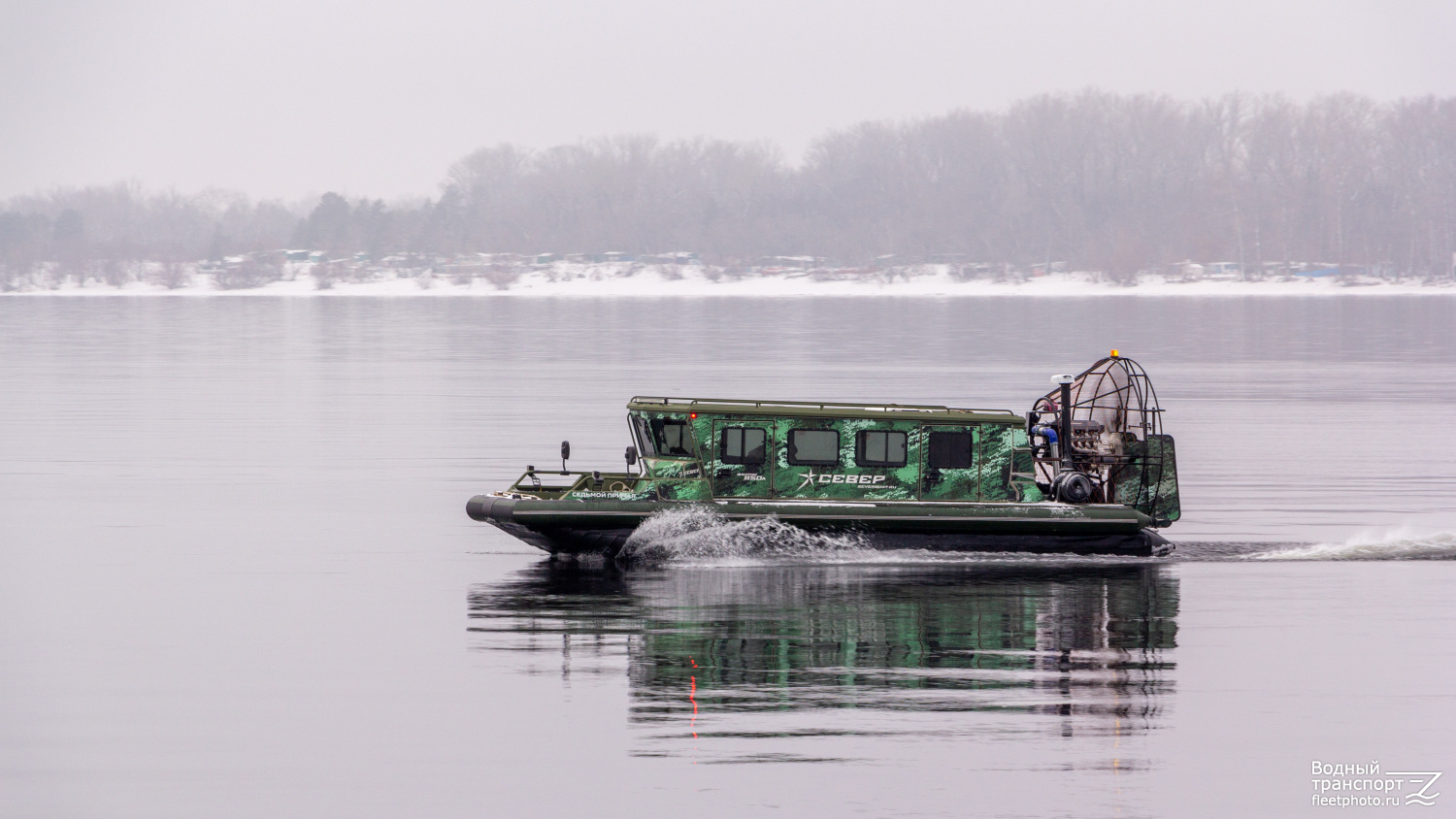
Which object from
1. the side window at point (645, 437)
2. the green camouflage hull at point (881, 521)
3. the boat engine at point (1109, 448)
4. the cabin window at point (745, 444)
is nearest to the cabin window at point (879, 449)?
the green camouflage hull at point (881, 521)

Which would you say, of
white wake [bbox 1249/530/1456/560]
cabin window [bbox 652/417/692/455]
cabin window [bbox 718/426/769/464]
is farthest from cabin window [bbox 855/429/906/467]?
white wake [bbox 1249/530/1456/560]

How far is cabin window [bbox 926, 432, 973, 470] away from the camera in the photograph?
2781 centimetres

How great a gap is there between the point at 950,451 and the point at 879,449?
105 centimetres

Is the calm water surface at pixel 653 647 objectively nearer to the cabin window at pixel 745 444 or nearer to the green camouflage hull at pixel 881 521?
the green camouflage hull at pixel 881 521

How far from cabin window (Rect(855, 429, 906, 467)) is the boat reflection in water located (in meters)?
1.69

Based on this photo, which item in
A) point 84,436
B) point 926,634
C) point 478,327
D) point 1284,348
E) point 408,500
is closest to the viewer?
point 926,634

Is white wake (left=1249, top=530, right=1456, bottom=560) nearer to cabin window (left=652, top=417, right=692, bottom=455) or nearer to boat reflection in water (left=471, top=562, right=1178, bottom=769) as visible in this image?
boat reflection in water (left=471, top=562, right=1178, bottom=769)

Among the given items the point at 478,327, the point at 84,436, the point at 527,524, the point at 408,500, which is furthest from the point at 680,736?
the point at 478,327

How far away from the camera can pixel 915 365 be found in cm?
7144

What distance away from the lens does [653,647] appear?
21.1 m

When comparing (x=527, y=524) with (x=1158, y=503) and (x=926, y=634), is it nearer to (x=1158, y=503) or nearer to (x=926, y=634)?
(x=926, y=634)

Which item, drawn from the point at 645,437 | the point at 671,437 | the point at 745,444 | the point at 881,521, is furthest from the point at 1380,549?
the point at 645,437

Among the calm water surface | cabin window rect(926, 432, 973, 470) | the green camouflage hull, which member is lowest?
the calm water surface

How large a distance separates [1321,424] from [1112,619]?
2794 centimetres
